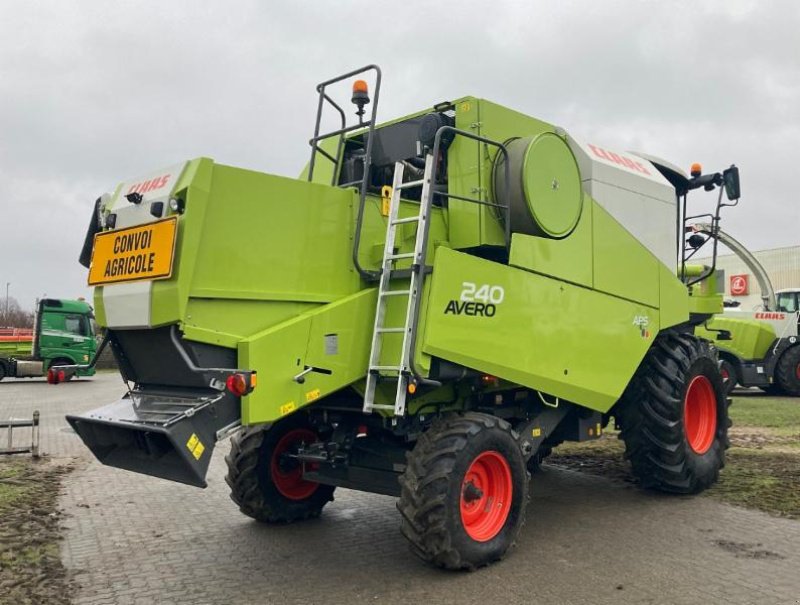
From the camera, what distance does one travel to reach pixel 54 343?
2398cm

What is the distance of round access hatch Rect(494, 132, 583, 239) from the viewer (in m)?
5.22

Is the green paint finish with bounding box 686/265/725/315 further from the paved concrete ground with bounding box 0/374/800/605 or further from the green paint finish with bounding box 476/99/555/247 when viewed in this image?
the green paint finish with bounding box 476/99/555/247

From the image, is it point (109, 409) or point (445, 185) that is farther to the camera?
point (445, 185)

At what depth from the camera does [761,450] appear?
883 cm

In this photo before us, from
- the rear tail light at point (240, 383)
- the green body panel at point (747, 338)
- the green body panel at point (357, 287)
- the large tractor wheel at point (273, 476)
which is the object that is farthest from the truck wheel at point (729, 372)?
the rear tail light at point (240, 383)

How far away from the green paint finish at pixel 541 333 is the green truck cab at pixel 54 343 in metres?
21.3

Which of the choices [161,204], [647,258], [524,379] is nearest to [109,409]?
[161,204]

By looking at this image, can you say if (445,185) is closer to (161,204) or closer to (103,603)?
(161,204)

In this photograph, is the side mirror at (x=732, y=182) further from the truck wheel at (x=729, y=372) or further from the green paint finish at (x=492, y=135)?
the truck wheel at (x=729, y=372)

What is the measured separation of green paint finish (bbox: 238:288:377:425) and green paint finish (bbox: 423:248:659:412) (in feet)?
1.81

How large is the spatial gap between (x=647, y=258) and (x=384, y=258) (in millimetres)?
3012

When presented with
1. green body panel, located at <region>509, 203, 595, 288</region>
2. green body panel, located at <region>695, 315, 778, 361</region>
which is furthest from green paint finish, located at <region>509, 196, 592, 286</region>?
green body panel, located at <region>695, 315, 778, 361</region>

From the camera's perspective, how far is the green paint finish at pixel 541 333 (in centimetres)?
476

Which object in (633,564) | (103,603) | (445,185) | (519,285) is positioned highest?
(445,185)
